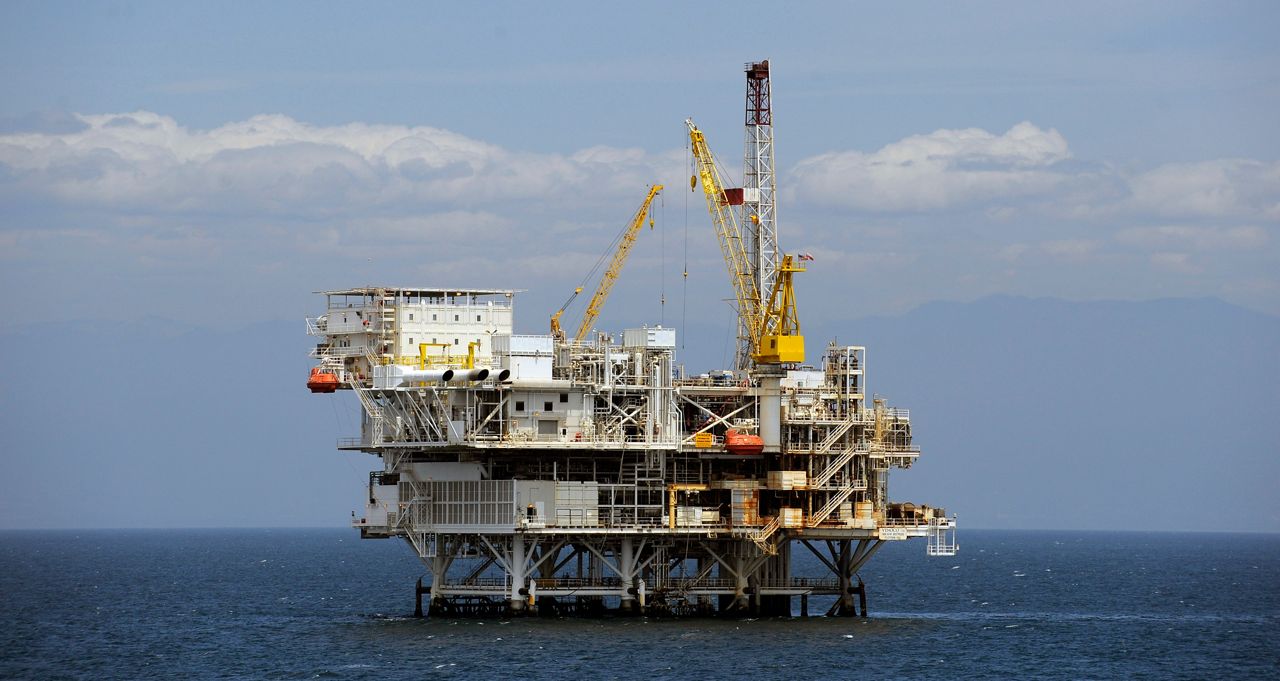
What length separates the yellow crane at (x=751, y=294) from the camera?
8969 cm

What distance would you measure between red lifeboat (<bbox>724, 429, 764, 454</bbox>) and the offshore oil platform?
0.08m

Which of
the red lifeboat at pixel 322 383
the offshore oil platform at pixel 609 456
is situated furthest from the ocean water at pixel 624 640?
the red lifeboat at pixel 322 383

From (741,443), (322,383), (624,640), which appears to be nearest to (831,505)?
(741,443)

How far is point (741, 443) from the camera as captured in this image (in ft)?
279

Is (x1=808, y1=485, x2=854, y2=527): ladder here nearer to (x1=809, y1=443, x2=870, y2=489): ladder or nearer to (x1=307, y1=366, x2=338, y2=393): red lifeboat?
(x1=809, y1=443, x2=870, y2=489): ladder

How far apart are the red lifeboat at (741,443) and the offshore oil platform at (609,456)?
8 centimetres

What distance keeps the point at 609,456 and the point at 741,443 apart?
588 centimetres

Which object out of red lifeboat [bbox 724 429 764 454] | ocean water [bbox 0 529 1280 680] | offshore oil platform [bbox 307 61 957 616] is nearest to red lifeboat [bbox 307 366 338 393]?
offshore oil platform [bbox 307 61 957 616]

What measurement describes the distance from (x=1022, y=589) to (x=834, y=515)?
52242 millimetres

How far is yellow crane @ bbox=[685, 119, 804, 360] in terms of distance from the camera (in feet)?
294

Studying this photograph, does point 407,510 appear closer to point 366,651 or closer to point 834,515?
point 366,651

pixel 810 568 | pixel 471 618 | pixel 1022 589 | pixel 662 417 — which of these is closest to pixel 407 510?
pixel 471 618

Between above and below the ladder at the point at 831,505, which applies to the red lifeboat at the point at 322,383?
above

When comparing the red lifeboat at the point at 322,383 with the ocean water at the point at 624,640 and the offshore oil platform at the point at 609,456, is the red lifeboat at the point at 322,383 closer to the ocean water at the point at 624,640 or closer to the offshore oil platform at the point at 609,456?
the offshore oil platform at the point at 609,456
